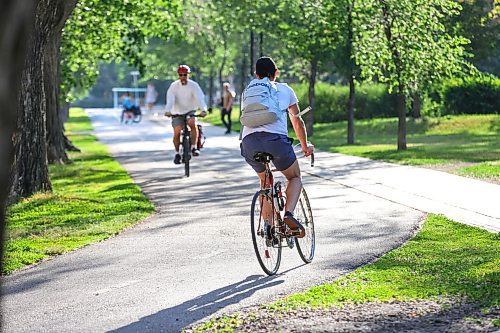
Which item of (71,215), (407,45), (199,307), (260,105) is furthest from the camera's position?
(407,45)

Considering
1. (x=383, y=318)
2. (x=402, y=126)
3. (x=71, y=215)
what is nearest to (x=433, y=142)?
(x=402, y=126)

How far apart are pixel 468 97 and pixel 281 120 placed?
37.4 meters

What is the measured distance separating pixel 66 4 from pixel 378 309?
11194 mm

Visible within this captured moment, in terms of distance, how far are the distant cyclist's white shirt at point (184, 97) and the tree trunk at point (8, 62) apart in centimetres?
1639

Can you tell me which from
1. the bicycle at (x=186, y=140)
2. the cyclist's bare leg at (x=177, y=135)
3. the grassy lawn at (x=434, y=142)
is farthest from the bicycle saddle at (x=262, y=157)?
the cyclist's bare leg at (x=177, y=135)

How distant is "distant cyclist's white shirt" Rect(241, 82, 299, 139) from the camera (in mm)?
8883

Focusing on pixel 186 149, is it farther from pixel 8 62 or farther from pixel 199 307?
pixel 8 62

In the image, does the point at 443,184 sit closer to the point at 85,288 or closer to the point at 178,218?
the point at 178,218

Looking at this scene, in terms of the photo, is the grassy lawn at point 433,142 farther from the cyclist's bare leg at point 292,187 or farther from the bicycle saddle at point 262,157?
the bicycle saddle at point 262,157

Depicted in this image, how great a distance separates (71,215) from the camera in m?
14.1

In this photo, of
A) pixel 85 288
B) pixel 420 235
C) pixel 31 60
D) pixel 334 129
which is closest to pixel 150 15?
pixel 31 60

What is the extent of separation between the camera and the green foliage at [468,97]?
4488 centimetres

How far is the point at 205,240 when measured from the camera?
11.3 metres

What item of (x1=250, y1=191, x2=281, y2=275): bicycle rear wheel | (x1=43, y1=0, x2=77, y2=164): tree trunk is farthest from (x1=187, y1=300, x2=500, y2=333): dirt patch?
(x1=43, y1=0, x2=77, y2=164): tree trunk
